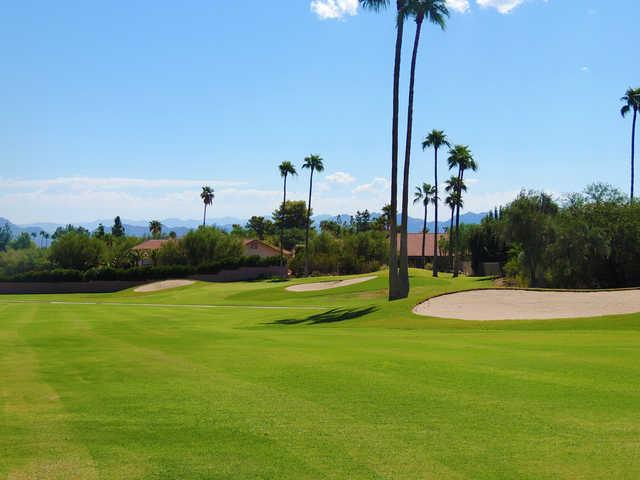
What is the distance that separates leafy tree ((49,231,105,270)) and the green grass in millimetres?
74415

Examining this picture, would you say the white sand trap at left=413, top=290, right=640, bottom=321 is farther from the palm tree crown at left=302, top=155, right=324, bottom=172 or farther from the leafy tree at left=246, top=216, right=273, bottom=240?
the leafy tree at left=246, top=216, right=273, bottom=240

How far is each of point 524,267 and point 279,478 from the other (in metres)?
43.5

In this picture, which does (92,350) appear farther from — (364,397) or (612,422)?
(612,422)

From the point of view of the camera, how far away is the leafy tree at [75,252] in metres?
84.6

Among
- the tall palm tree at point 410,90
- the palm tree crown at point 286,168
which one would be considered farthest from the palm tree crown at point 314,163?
the tall palm tree at point 410,90

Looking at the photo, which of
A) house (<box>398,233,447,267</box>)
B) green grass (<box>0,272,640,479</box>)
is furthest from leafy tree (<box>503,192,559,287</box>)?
house (<box>398,233,447,267</box>)

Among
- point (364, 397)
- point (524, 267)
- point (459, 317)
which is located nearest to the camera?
point (364, 397)

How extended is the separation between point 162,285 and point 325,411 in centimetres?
6808

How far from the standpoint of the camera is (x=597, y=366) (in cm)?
1114

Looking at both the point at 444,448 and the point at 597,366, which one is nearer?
the point at 444,448

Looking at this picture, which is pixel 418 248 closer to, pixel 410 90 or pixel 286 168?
pixel 286 168

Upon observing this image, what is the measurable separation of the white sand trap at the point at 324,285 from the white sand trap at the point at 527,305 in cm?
2468

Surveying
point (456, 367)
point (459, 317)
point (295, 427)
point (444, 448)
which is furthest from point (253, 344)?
point (459, 317)

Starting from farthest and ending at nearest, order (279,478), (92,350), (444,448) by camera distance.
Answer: (92,350), (444,448), (279,478)
